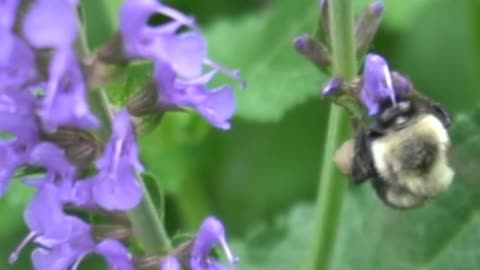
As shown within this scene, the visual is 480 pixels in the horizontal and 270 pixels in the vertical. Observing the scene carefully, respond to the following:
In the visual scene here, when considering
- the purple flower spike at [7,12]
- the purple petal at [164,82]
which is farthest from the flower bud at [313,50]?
the purple flower spike at [7,12]

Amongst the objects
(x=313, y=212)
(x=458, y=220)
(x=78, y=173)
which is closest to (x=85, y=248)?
(x=78, y=173)

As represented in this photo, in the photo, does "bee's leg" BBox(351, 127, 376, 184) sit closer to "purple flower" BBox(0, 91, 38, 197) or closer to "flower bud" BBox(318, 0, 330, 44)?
"flower bud" BBox(318, 0, 330, 44)

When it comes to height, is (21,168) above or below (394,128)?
above

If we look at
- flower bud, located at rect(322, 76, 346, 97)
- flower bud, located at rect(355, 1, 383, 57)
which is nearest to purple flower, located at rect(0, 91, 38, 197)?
flower bud, located at rect(322, 76, 346, 97)

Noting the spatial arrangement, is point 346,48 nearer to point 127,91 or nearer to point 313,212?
point 127,91

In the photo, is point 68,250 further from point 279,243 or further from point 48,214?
point 279,243

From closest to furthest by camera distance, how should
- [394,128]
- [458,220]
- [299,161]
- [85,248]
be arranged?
[85,248] < [394,128] < [458,220] < [299,161]
